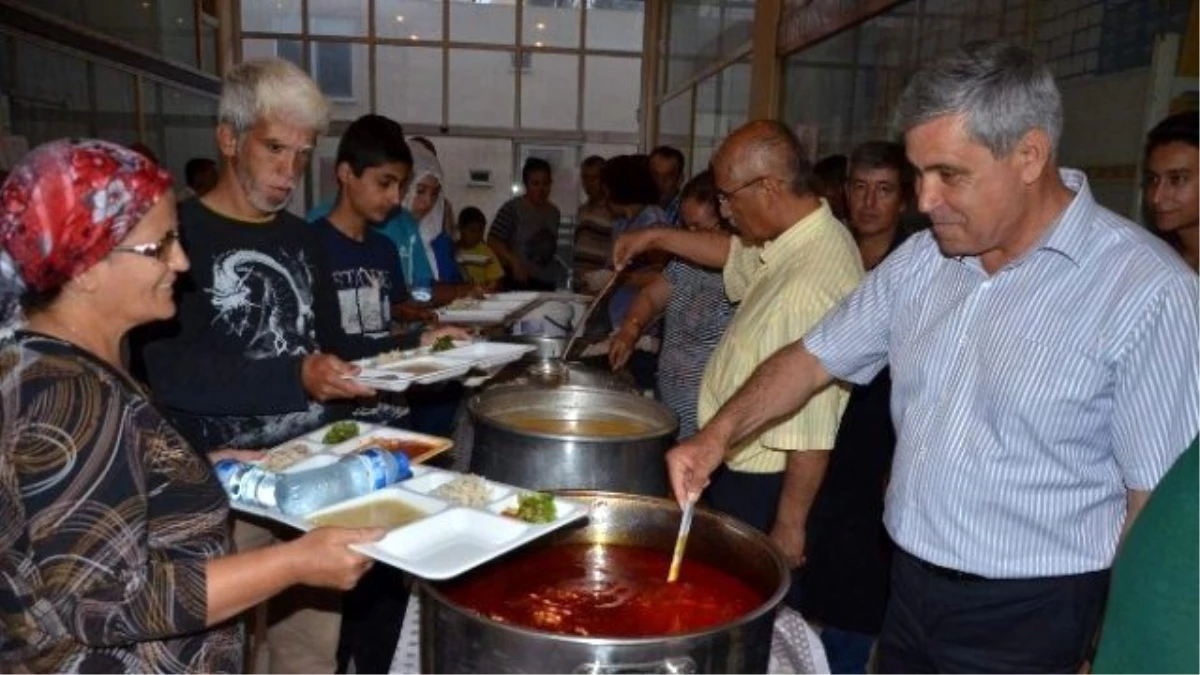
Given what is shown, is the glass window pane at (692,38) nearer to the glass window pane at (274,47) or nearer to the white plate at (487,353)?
the glass window pane at (274,47)

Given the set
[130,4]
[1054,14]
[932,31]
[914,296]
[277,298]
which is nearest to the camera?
[914,296]

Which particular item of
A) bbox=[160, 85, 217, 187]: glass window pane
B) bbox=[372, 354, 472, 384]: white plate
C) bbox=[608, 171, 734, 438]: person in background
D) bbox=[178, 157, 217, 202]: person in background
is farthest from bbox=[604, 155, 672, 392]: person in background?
bbox=[160, 85, 217, 187]: glass window pane

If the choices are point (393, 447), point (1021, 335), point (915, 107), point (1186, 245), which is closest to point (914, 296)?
point (1021, 335)

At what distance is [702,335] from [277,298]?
49.6 inches

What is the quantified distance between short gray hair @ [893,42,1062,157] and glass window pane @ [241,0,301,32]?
9.85 metres

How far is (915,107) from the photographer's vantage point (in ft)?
4.32

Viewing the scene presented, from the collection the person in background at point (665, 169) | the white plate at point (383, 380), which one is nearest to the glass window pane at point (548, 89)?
the person in background at point (665, 169)

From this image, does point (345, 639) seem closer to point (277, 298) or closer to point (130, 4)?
point (277, 298)

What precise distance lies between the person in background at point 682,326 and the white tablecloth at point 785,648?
1.07m

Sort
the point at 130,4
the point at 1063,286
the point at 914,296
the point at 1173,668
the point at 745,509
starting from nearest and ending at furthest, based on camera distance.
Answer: the point at 1173,668, the point at 1063,286, the point at 914,296, the point at 745,509, the point at 130,4

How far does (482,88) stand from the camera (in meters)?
10.3

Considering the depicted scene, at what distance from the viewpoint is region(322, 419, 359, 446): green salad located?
1.65 m

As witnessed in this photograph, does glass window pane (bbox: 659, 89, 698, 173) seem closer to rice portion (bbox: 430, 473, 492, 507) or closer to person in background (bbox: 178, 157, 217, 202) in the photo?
person in background (bbox: 178, 157, 217, 202)

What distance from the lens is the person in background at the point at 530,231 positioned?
6.34 metres
